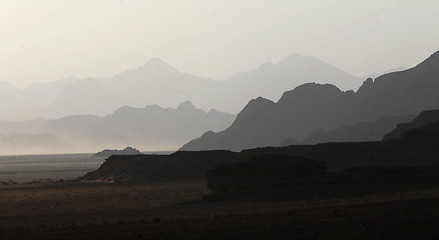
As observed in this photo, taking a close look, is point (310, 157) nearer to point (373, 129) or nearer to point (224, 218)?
point (224, 218)

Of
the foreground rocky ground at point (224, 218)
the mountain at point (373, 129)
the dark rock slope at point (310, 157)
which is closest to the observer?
the foreground rocky ground at point (224, 218)

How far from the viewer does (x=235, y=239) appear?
104ft

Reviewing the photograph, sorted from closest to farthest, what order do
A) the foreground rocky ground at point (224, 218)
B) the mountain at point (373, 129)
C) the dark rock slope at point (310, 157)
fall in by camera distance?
the foreground rocky ground at point (224, 218) < the dark rock slope at point (310, 157) < the mountain at point (373, 129)

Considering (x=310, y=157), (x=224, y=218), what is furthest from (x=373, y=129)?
(x=224, y=218)

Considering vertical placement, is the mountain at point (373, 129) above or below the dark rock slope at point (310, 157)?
above

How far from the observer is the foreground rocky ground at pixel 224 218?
1316 inches

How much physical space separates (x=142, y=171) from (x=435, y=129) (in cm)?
4931

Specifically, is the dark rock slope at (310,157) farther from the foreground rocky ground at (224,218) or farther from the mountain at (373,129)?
the mountain at (373,129)

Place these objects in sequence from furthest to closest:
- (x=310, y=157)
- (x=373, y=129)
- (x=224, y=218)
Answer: (x=373, y=129) → (x=310, y=157) → (x=224, y=218)

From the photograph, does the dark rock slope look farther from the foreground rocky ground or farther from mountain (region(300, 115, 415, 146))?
mountain (region(300, 115, 415, 146))

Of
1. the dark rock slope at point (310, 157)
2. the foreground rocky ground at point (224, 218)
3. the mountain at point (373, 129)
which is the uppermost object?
the mountain at point (373, 129)

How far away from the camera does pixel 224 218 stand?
140ft

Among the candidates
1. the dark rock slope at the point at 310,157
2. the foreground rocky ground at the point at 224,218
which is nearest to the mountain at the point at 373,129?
the dark rock slope at the point at 310,157

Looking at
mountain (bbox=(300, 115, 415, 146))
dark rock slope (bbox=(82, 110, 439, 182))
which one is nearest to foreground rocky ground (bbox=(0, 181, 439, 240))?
dark rock slope (bbox=(82, 110, 439, 182))
